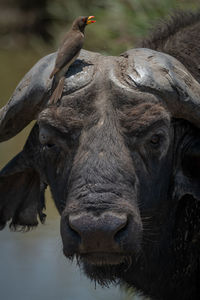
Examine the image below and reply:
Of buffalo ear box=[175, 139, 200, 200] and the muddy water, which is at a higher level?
buffalo ear box=[175, 139, 200, 200]

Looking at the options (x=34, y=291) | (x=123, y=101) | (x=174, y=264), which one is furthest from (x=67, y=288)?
Answer: (x=123, y=101)

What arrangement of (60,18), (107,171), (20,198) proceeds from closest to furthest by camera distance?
(107,171) < (20,198) < (60,18)

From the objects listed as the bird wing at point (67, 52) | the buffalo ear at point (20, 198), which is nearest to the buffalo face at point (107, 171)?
the bird wing at point (67, 52)

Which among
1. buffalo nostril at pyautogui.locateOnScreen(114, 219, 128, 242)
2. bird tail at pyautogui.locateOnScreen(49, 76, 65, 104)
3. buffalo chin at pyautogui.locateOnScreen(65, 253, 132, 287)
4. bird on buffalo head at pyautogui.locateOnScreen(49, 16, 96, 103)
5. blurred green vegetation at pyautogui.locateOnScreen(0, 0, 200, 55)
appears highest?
bird on buffalo head at pyautogui.locateOnScreen(49, 16, 96, 103)

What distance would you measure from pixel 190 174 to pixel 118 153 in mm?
747

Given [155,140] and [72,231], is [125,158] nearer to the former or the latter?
[155,140]

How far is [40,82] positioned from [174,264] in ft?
4.79

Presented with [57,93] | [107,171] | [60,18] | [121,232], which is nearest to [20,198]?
[57,93]

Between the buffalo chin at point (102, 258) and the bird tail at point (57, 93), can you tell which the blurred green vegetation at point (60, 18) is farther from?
the buffalo chin at point (102, 258)

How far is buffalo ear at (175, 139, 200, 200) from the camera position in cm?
468

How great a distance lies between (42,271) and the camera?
689cm

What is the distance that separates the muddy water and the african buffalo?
1.08 m

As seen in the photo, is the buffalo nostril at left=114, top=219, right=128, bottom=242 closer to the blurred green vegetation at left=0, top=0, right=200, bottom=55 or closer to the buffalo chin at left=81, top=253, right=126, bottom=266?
the buffalo chin at left=81, top=253, right=126, bottom=266

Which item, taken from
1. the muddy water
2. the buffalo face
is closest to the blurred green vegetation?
the muddy water
